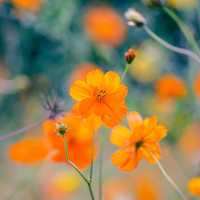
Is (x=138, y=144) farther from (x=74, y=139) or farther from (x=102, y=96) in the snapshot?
(x=74, y=139)

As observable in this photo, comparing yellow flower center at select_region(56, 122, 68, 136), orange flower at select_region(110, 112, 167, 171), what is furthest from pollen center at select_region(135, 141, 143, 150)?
yellow flower center at select_region(56, 122, 68, 136)

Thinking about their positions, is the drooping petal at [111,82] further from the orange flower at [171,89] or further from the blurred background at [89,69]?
the orange flower at [171,89]

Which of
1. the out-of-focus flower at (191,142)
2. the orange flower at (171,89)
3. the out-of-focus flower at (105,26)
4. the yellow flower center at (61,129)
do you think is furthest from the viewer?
the out-of-focus flower at (105,26)

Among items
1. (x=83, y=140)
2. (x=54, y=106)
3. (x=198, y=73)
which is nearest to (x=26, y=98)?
(x=198, y=73)

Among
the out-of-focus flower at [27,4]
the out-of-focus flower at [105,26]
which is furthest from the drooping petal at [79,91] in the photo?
the out-of-focus flower at [105,26]

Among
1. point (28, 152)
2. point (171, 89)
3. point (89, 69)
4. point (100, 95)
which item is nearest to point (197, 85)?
point (171, 89)

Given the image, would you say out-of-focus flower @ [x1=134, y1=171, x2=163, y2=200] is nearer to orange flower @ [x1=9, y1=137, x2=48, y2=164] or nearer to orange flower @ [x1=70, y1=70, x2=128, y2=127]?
orange flower @ [x1=9, y1=137, x2=48, y2=164]
